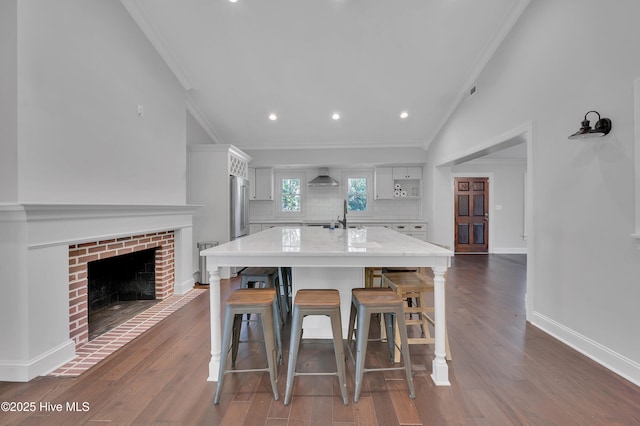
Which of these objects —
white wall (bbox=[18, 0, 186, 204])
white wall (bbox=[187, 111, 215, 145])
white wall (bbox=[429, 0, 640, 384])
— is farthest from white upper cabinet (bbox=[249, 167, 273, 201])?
white wall (bbox=[429, 0, 640, 384])

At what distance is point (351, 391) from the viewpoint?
1.88 meters

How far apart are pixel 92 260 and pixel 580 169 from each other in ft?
13.9

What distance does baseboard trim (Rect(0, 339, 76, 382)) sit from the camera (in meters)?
2.01

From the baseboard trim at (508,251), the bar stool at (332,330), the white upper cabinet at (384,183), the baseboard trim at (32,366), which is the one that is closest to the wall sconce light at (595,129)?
the bar stool at (332,330)

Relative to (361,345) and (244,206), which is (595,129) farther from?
(244,206)

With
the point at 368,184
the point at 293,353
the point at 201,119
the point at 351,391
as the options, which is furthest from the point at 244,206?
the point at 351,391

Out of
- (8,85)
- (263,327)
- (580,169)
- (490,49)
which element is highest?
(490,49)

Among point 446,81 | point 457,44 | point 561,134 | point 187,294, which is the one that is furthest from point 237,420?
point 446,81

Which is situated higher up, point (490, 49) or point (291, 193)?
point (490, 49)

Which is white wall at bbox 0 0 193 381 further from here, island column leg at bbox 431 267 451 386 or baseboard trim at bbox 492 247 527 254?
baseboard trim at bbox 492 247 527 254

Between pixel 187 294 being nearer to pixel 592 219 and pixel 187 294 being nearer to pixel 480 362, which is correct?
pixel 480 362

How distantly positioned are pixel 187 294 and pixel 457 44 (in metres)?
4.73

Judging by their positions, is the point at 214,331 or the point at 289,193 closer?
A: the point at 214,331

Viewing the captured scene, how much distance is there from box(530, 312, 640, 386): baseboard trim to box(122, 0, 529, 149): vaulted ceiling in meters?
3.14
